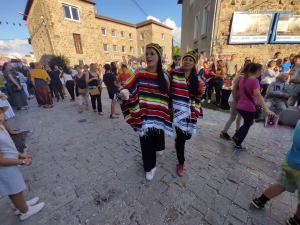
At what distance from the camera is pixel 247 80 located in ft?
8.16

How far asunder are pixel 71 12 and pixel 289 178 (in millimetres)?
24730

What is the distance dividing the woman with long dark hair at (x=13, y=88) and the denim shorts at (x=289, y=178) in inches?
325

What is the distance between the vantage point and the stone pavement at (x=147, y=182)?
5.55 feet

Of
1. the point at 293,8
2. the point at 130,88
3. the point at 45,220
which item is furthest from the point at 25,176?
the point at 293,8

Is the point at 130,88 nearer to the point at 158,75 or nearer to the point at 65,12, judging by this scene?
the point at 158,75

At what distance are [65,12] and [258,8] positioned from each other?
2083 centimetres

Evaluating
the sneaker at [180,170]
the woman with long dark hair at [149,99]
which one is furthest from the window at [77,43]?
the sneaker at [180,170]

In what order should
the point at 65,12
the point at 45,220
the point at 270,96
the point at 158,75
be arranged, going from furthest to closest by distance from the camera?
the point at 65,12, the point at 270,96, the point at 158,75, the point at 45,220

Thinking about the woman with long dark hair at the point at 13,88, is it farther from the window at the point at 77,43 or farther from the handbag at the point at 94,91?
the window at the point at 77,43

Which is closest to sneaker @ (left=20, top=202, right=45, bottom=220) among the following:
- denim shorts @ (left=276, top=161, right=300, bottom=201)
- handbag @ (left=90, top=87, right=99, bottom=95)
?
denim shorts @ (left=276, top=161, right=300, bottom=201)

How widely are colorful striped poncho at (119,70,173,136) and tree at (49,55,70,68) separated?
727 inches

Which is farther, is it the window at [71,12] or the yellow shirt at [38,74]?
the window at [71,12]

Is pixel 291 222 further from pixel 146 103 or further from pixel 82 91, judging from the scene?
pixel 82 91

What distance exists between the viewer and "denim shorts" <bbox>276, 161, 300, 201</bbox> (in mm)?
1358
